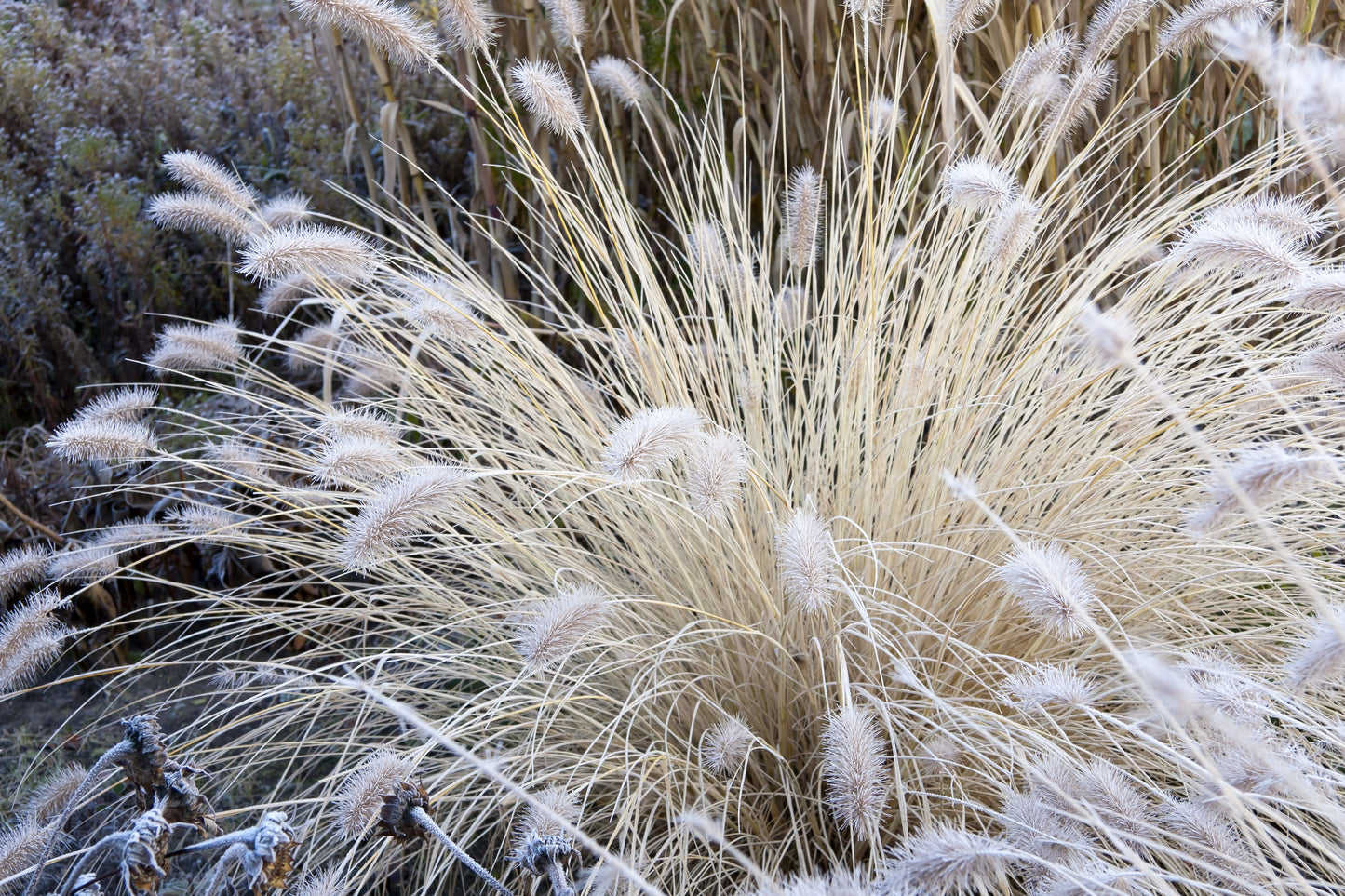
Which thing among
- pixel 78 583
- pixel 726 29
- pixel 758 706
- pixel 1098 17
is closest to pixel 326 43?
pixel 726 29

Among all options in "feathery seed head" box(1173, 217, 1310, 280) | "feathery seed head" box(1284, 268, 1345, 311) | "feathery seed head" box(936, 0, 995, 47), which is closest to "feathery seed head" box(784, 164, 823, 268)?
"feathery seed head" box(936, 0, 995, 47)

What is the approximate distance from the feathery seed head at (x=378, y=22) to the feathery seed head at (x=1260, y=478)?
1179 mm

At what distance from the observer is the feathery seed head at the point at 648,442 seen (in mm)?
1028

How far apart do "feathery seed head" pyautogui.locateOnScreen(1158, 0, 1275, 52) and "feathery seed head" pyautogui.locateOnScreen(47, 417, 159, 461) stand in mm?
1598

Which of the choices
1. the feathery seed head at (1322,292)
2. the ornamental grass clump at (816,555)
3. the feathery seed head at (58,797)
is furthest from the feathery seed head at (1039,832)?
the feathery seed head at (58,797)

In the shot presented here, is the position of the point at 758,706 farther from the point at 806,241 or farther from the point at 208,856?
the point at 208,856

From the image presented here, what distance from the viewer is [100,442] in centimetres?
149

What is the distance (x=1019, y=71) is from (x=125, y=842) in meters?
1.61

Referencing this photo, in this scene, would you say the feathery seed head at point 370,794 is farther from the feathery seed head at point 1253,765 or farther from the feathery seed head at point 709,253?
the feathery seed head at point 709,253

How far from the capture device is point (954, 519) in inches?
70.1

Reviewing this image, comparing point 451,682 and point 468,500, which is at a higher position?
point 468,500

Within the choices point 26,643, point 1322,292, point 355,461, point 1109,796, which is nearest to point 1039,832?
point 1109,796

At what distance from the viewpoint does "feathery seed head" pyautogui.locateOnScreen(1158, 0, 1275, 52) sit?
1489mm

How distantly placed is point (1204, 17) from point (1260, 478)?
99 cm
